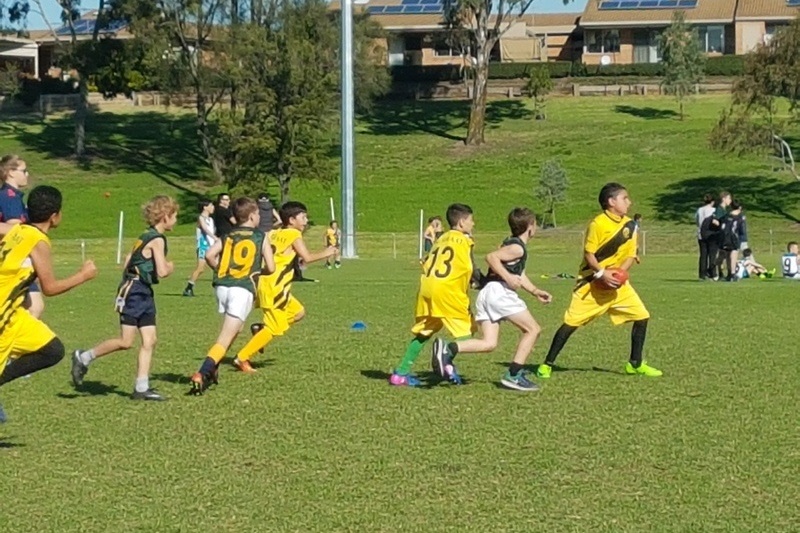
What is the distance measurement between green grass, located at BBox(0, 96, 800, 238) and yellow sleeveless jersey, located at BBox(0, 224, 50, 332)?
1590 inches

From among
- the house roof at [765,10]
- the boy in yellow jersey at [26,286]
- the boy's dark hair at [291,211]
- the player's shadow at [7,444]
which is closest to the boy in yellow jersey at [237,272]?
the boy's dark hair at [291,211]

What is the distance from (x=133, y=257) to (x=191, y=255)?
107 ft

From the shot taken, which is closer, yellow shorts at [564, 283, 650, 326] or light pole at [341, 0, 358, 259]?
yellow shorts at [564, 283, 650, 326]

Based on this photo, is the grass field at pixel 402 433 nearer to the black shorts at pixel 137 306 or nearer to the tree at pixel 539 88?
the black shorts at pixel 137 306

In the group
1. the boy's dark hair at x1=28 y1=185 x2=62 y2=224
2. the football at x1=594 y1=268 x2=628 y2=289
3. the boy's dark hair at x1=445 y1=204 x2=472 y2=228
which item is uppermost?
the boy's dark hair at x1=28 y1=185 x2=62 y2=224

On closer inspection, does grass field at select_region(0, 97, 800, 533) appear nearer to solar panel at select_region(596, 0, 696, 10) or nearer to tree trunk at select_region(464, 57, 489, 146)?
tree trunk at select_region(464, 57, 489, 146)

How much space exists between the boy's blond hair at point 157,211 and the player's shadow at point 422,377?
A: 2427 millimetres

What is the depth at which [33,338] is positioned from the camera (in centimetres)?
830

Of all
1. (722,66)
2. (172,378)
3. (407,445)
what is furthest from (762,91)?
(407,445)

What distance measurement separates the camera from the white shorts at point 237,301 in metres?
11.1

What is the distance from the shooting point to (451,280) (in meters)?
10.9

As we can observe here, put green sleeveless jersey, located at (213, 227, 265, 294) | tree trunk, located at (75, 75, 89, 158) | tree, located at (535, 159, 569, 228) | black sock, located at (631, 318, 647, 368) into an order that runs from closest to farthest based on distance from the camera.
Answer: green sleeveless jersey, located at (213, 227, 265, 294), black sock, located at (631, 318, 647, 368), tree, located at (535, 159, 569, 228), tree trunk, located at (75, 75, 89, 158)

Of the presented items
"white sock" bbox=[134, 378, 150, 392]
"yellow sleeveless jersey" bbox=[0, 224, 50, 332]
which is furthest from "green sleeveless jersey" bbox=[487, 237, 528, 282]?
"yellow sleeveless jersey" bbox=[0, 224, 50, 332]

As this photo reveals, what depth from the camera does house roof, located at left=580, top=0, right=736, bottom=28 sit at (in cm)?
8238
